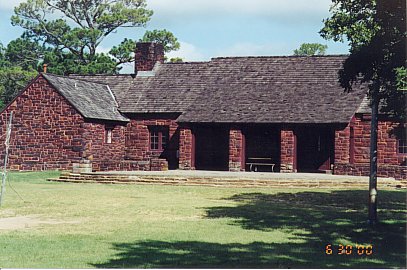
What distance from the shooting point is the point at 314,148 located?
121 ft

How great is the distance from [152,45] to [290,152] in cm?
1267

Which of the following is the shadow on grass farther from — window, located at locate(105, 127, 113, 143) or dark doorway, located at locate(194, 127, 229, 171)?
window, located at locate(105, 127, 113, 143)

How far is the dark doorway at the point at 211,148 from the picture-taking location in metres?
38.5

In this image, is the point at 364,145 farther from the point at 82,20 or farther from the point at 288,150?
the point at 82,20

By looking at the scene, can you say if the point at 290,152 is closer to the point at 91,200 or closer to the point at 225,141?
the point at 225,141

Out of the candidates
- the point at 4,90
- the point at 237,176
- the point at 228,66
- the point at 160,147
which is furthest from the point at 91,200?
the point at 4,90

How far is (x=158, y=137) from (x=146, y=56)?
6.08 meters

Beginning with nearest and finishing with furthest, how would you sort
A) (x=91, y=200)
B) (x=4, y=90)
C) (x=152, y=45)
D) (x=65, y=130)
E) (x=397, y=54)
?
(x=397, y=54), (x=91, y=200), (x=65, y=130), (x=152, y=45), (x=4, y=90)

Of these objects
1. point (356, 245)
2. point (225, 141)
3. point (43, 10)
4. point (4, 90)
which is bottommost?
point (356, 245)

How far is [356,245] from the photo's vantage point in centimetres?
1425

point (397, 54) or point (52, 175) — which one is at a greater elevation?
point (397, 54)

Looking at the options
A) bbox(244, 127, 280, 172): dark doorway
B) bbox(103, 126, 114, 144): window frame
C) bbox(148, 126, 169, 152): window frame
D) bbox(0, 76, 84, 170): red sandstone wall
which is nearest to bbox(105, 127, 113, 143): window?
bbox(103, 126, 114, 144): window frame

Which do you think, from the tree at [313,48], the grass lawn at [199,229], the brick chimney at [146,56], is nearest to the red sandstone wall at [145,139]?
the brick chimney at [146,56]

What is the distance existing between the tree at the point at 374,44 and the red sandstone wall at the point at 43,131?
836 inches
